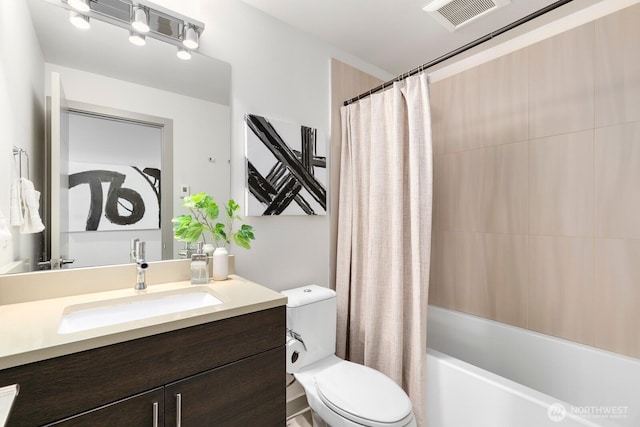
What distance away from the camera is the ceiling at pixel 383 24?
171 centimetres

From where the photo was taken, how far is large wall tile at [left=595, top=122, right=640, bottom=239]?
148cm

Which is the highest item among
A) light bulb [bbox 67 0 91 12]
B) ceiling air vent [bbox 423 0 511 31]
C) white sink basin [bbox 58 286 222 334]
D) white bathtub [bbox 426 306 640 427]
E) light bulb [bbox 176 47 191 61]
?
ceiling air vent [bbox 423 0 511 31]

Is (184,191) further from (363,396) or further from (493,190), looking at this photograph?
(493,190)

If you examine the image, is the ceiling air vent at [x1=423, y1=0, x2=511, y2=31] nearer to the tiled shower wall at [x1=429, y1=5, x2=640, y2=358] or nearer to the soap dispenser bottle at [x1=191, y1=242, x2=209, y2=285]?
the tiled shower wall at [x1=429, y1=5, x2=640, y2=358]

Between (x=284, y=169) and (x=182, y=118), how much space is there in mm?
623

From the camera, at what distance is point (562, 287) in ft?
5.56

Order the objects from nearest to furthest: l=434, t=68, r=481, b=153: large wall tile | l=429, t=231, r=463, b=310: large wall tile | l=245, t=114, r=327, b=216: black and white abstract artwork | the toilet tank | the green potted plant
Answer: the green potted plant
the toilet tank
l=245, t=114, r=327, b=216: black and white abstract artwork
l=434, t=68, r=481, b=153: large wall tile
l=429, t=231, r=463, b=310: large wall tile

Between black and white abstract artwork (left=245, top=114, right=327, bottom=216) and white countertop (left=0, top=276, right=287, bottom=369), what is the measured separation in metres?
0.62

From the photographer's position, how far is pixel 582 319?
1.62 meters

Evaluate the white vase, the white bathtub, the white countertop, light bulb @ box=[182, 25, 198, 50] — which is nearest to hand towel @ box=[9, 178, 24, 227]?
the white countertop

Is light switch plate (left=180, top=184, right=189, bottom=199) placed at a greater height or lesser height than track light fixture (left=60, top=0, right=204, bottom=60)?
lesser

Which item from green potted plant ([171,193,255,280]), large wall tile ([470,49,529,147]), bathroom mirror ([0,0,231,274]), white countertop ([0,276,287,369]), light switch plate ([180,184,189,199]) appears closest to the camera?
white countertop ([0,276,287,369])

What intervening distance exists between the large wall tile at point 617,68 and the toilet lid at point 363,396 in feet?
5.77

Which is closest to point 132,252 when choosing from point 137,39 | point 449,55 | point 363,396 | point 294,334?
point 294,334
